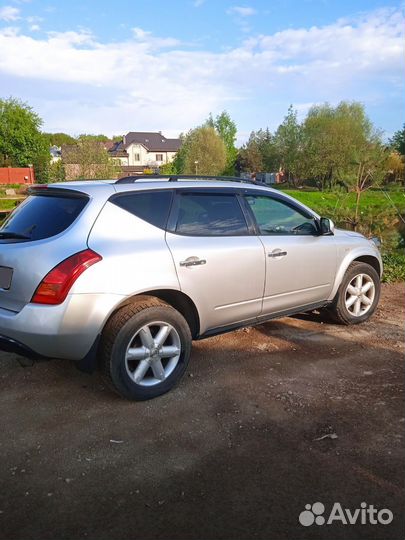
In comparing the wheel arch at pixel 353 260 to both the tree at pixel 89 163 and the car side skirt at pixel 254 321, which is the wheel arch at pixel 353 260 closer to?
the car side skirt at pixel 254 321

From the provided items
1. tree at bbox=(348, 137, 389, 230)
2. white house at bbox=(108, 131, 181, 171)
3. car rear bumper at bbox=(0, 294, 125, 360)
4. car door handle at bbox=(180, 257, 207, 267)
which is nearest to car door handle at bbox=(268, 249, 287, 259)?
car door handle at bbox=(180, 257, 207, 267)

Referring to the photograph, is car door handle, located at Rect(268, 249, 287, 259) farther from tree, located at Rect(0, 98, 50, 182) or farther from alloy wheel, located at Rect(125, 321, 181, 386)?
tree, located at Rect(0, 98, 50, 182)

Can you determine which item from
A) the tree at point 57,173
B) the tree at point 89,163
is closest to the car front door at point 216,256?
the tree at point 89,163

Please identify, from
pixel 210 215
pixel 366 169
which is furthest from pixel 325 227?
pixel 366 169

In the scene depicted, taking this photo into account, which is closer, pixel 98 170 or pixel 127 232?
pixel 127 232

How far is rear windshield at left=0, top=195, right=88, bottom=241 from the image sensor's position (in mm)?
3242

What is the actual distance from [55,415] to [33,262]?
1119 millimetres

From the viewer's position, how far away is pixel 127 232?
3312 millimetres

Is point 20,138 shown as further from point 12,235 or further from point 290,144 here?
point 12,235

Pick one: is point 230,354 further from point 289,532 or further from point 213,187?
point 289,532

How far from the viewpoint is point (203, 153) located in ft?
189

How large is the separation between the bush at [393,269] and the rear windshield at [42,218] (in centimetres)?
594

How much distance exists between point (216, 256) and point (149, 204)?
27.3 inches

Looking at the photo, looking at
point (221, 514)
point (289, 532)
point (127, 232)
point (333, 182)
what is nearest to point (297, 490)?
point (289, 532)
